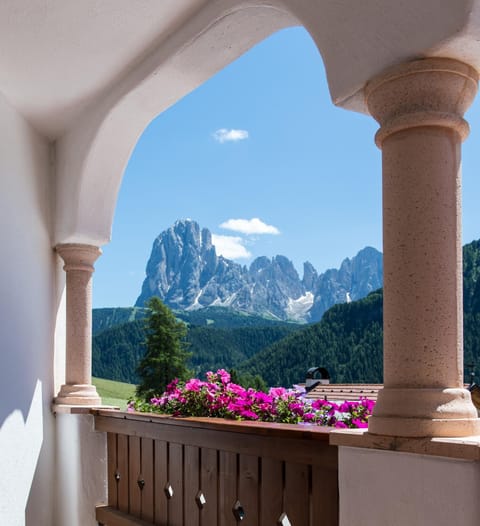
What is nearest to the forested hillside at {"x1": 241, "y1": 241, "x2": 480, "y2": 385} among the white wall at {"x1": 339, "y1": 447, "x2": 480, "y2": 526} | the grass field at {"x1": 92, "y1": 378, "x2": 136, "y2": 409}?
the grass field at {"x1": 92, "y1": 378, "x2": 136, "y2": 409}

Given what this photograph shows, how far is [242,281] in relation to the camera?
4109 inches

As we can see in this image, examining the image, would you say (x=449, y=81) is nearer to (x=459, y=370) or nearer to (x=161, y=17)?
(x=459, y=370)

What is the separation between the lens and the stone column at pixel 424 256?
74.9 inches

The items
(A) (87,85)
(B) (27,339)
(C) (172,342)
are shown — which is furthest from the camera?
(C) (172,342)

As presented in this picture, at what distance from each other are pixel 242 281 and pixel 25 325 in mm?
100192

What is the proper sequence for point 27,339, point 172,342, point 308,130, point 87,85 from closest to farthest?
point 87,85
point 27,339
point 172,342
point 308,130

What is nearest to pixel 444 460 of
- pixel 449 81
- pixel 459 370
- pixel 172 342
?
pixel 459 370

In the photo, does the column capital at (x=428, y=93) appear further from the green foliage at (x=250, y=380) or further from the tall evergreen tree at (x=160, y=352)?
the green foliage at (x=250, y=380)

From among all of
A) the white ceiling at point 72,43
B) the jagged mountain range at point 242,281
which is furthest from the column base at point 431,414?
the jagged mountain range at point 242,281

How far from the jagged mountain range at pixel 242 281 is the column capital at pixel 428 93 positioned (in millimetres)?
91758

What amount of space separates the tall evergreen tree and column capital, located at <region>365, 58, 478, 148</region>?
33838 mm

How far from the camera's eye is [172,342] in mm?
36625

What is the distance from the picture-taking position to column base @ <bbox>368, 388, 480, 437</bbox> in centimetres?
186

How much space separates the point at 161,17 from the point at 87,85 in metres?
0.92
